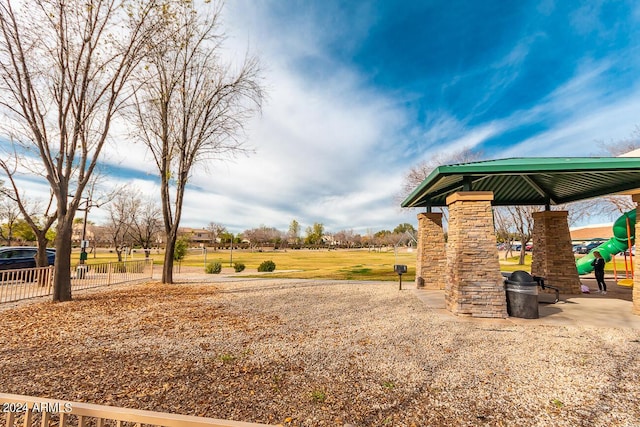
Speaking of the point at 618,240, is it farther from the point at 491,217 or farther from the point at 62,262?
the point at 62,262

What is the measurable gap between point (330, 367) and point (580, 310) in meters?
8.47

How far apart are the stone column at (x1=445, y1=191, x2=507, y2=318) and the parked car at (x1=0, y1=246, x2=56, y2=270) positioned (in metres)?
19.4

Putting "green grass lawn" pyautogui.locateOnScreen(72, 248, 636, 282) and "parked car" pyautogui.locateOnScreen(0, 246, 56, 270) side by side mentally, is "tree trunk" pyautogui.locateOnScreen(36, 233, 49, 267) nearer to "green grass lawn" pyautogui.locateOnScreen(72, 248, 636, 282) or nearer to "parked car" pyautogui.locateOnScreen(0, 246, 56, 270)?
"parked car" pyautogui.locateOnScreen(0, 246, 56, 270)

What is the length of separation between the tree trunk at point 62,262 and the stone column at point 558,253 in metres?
Answer: 17.9

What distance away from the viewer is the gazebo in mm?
7387

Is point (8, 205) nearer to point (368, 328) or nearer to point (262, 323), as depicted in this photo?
point (262, 323)

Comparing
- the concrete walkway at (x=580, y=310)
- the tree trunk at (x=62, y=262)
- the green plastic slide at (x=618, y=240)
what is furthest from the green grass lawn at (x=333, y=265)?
the tree trunk at (x=62, y=262)

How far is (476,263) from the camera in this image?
748 cm

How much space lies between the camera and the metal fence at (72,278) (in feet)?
32.9

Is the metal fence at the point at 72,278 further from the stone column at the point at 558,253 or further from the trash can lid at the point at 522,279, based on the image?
the stone column at the point at 558,253

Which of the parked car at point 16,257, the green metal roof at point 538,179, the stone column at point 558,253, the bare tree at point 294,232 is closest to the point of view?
the green metal roof at point 538,179

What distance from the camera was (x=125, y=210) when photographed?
34062 millimetres

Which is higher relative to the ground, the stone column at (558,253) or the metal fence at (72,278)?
the stone column at (558,253)

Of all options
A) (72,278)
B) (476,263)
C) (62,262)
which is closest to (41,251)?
(72,278)
